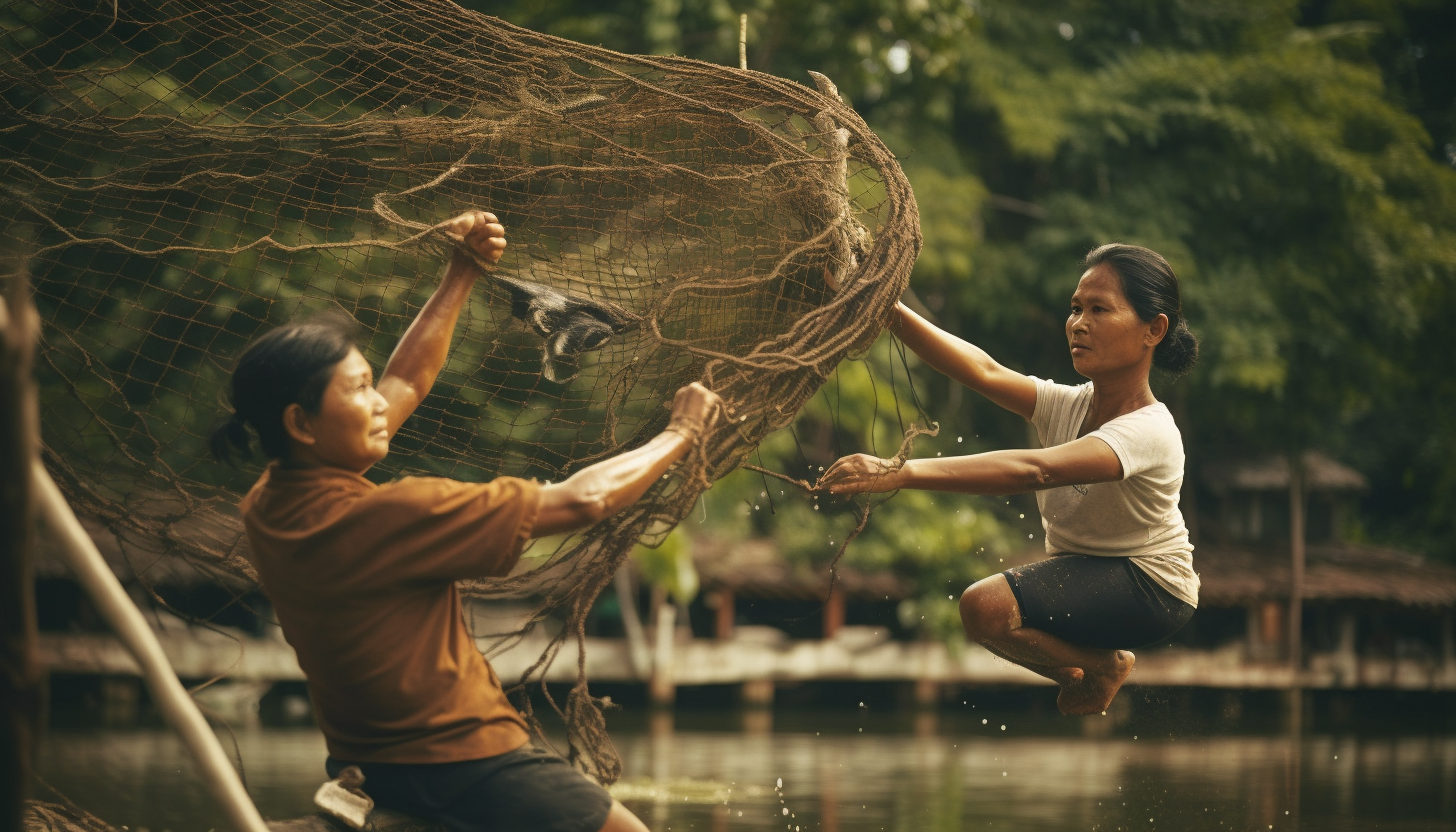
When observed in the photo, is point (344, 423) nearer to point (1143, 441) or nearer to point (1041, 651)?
point (1143, 441)

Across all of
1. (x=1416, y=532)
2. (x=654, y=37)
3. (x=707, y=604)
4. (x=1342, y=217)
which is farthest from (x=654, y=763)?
(x=1416, y=532)

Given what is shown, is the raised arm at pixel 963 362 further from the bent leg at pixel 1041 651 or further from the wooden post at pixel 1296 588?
the wooden post at pixel 1296 588

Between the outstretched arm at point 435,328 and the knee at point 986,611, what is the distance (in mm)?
1452

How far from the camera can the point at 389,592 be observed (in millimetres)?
2236

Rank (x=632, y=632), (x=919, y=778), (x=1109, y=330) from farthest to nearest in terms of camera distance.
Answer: (x=632, y=632) < (x=919, y=778) < (x=1109, y=330)

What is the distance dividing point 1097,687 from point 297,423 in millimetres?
2280

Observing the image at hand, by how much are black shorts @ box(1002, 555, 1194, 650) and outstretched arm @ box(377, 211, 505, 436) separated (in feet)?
5.18

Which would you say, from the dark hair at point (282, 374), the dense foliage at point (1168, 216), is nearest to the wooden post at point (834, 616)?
the dense foliage at point (1168, 216)

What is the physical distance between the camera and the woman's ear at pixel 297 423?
2277mm

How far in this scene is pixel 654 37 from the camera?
9.75 m

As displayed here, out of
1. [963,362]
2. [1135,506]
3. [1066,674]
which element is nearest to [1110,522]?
[1135,506]

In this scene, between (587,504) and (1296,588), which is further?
(1296,588)

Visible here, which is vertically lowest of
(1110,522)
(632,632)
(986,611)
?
(632,632)

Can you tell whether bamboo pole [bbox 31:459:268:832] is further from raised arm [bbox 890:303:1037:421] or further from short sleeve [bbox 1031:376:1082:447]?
short sleeve [bbox 1031:376:1082:447]
